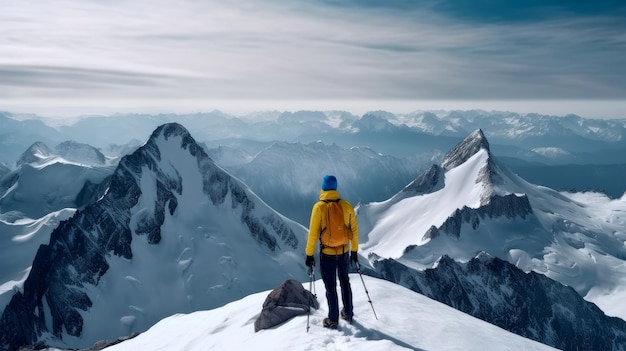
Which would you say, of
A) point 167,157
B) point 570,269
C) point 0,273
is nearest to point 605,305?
→ point 570,269

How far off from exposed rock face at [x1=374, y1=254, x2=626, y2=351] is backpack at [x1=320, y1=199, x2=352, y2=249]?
14633 centimetres

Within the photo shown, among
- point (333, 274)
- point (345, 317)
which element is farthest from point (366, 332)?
point (333, 274)

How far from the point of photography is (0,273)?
165 metres

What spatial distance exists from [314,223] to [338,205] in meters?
1.09

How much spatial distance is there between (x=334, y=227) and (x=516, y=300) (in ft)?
559

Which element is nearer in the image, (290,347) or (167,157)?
(290,347)

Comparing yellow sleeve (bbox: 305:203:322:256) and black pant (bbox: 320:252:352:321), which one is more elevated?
yellow sleeve (bbox: 305:203:322:256)

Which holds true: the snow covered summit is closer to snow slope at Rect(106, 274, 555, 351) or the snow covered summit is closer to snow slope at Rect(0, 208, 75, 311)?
snow slope at Rect(0, 208, 75, 311)

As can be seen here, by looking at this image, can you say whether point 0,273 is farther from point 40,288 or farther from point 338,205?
point 338,205

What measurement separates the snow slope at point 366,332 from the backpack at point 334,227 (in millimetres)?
3355

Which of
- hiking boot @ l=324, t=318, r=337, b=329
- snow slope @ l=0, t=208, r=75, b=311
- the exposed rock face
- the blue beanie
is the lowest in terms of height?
the exposed rock face

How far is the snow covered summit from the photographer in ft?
417

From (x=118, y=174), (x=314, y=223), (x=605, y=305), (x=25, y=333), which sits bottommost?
(x=605, y=305)

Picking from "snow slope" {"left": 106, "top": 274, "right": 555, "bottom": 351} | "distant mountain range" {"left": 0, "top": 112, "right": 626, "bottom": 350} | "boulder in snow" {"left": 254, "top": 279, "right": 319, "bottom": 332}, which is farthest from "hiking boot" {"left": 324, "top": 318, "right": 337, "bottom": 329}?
"distant mountain range" {"left": 0, "top": 112, "right": 626, "bottom": 350}
